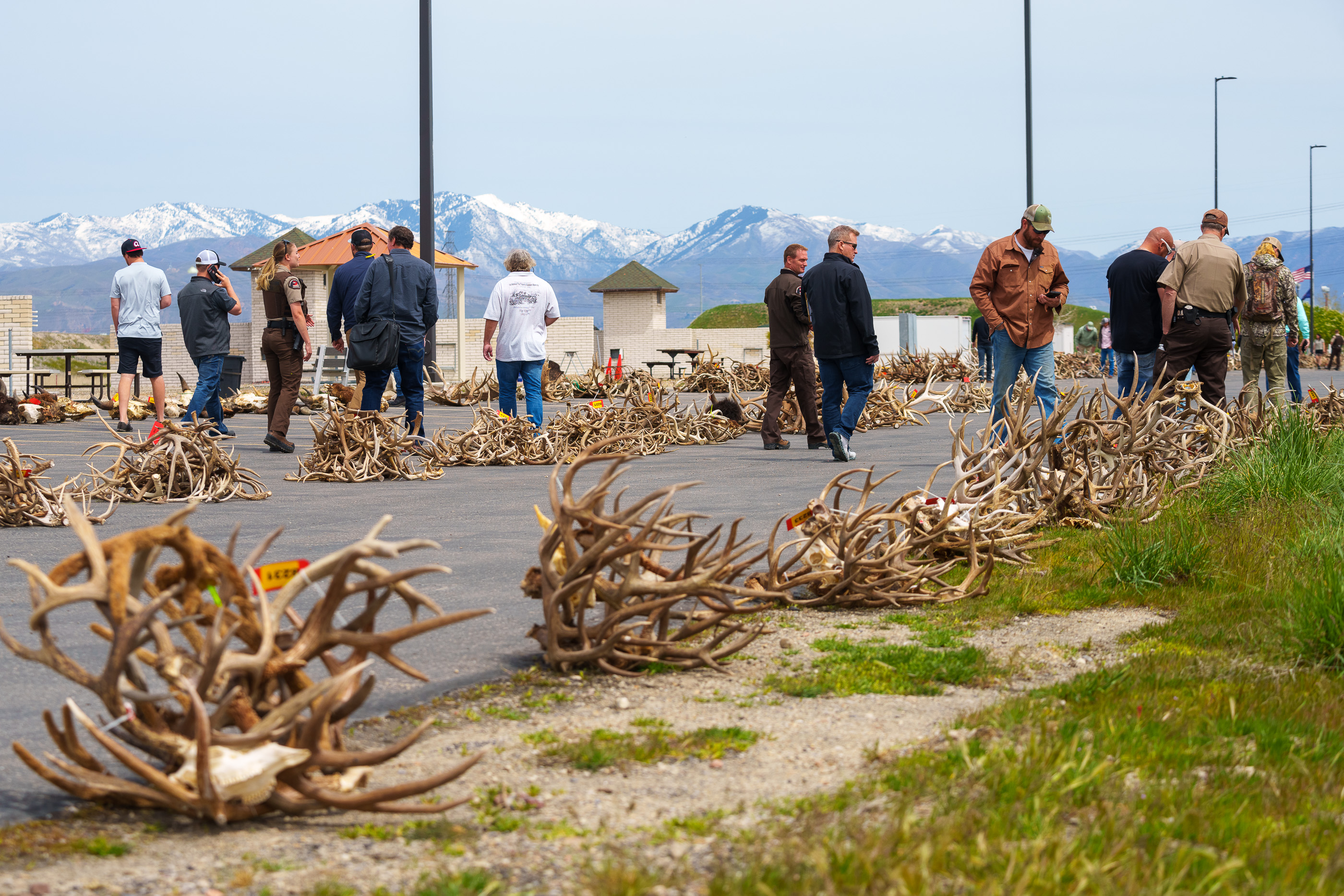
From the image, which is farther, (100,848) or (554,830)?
(554,830)

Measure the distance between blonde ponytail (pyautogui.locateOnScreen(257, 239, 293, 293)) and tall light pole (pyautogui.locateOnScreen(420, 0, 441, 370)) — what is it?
877cm

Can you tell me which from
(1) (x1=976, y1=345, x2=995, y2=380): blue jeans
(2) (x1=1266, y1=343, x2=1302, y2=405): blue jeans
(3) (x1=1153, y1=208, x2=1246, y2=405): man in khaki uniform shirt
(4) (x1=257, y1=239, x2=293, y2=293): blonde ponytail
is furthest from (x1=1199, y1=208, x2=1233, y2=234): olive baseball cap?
(1) (x1=976, y1=345, x2=995, y2=380): blue jeans

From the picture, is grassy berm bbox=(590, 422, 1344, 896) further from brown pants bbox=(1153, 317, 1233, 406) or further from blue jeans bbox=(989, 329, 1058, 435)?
brown pants bbox=(1153, 317, 1233, 406)

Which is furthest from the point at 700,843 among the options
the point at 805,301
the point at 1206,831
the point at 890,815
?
the point at 805,301

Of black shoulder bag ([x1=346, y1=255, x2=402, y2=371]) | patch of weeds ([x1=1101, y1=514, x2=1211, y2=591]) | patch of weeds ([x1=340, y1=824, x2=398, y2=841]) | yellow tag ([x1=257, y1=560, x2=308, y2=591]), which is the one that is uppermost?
black shoulder bag ([x1=346, y1=255, x2=402, y2=371])

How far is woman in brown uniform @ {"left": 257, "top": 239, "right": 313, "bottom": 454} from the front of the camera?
1198 centimetres

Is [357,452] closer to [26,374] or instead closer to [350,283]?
[350,283]

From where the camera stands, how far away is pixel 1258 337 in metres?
12.3

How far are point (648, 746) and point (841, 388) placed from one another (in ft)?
27.9

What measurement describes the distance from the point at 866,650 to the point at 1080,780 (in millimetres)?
1484

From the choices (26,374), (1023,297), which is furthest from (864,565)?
(26,374)

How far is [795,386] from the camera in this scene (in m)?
12.8

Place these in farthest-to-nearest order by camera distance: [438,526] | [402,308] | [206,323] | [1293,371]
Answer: [1293,371]
[206,323]
[402,308]
[438,526]

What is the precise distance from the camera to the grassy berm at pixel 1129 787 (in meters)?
2.28
